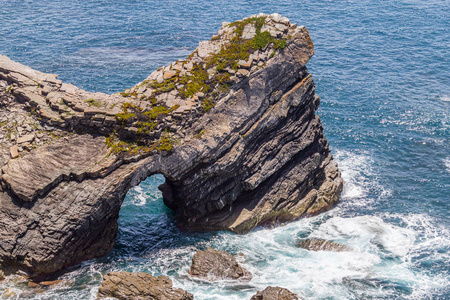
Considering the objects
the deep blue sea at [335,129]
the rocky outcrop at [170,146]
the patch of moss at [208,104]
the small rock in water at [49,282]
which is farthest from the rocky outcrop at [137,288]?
the patch of moss at [208,104]

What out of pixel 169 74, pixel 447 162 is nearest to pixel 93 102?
pixel 169 74

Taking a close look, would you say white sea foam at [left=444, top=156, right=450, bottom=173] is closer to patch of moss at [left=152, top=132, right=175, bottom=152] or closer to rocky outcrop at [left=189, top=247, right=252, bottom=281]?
rocky outcrop at [left=189, top=247, right=252, bottom=281]

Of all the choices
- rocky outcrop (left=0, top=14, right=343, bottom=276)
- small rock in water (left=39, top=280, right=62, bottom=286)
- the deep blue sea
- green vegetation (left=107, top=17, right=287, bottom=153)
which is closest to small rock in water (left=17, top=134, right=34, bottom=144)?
rocky outcrop (left=0, top=14, right=343, bottom=276)

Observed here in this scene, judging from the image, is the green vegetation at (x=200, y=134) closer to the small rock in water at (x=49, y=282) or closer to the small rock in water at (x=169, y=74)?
the small rock in water at (x=169, y=74)

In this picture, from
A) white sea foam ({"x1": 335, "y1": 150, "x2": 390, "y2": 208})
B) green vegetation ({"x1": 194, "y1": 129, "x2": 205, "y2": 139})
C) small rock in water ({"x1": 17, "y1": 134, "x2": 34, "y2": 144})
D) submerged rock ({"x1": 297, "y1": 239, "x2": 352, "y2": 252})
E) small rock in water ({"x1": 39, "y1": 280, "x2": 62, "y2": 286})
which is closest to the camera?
small rock in water ({"x1": 39, "y1": 280, "x2": 62, "y2": 286})

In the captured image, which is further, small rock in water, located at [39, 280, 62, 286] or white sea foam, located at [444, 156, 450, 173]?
white sea foam, located at [444, 156, 450, 173]

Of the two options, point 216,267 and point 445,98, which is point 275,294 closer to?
point 216,267
